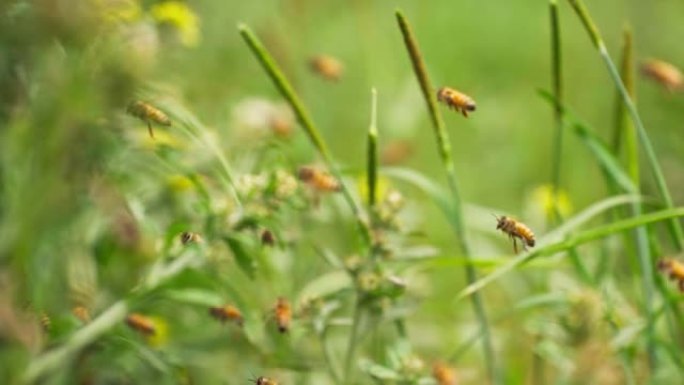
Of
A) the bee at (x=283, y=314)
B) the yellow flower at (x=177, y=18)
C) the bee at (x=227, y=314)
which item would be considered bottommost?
the bee at (x=227, y=314)

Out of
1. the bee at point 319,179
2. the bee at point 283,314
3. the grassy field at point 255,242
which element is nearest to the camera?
the grassy field at point 255,242

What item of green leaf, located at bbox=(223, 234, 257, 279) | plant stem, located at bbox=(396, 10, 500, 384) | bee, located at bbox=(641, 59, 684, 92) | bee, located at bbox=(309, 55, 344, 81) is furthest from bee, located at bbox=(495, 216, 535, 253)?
bee, located at bbox=(309, 55, 344, 81)

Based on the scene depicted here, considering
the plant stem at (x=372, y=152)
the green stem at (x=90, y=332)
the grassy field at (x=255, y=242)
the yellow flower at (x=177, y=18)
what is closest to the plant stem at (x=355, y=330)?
the grassy field at (x=255, y=242)

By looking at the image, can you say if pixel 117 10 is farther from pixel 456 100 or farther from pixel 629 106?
pixel 629 106

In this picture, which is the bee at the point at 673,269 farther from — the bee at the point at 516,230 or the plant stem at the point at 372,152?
the plant stem at the point at 372,152

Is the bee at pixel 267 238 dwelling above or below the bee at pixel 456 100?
below
